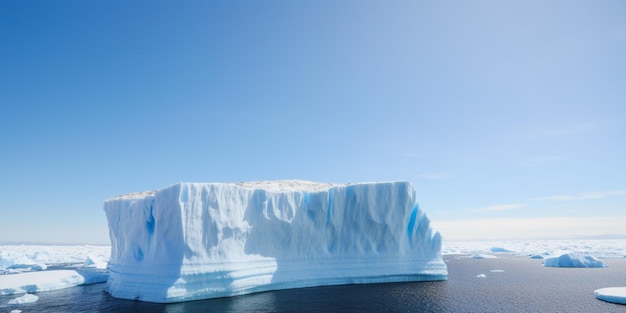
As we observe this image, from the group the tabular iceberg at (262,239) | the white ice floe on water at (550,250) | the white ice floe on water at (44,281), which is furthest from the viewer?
the white ice floe on water at (550,250)

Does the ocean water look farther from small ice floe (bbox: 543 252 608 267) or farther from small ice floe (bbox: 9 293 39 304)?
small ice floe (bbox: 543 252 608 267)

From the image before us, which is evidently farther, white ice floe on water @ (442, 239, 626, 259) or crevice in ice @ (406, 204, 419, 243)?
white ice floe on water @ (442, 239, 626, 259)

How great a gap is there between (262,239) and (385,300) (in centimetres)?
516

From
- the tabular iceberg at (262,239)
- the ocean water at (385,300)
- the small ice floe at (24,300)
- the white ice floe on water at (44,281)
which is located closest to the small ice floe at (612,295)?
the ocean water at (385,300)

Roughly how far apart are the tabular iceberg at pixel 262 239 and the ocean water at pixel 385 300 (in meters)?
0.63

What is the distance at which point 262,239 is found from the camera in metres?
14.3

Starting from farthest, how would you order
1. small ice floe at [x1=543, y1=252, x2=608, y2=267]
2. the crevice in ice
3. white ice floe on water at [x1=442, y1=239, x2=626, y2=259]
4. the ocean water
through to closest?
1. white ice floe on water at [x1=442, y1=239, x2=626, y2=259]
2. small ice floe at [x1=543, y1=252, x2=608, y2=267]
3. the crevice in ice
4. the ocean water

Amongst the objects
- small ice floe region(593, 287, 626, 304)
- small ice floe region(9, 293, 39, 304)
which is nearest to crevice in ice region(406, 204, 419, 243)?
small ice floe region(593, 287, 626, 304)

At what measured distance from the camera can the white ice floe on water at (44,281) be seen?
45.6 feet

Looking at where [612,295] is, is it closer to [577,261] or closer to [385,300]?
[385,300]

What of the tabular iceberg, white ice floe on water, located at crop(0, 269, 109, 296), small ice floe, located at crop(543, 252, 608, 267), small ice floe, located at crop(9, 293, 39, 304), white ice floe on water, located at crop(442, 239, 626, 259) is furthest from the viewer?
white ice floe on water, located at crop(442, 239, 626, 259)

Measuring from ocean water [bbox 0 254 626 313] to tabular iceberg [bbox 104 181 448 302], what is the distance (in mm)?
631

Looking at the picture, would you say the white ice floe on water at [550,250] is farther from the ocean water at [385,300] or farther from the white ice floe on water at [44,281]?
the white ice floe on water at [44,281]

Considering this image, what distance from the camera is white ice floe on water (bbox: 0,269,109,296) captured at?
1391 centimetres
